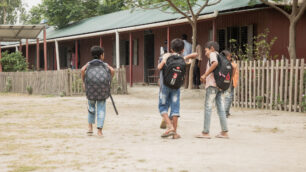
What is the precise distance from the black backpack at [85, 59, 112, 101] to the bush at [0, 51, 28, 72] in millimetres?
16632

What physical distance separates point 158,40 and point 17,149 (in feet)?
53.2

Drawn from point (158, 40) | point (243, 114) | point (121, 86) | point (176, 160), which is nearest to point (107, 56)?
point (158, 40)

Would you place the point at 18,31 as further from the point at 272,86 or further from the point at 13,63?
the point at 272,86

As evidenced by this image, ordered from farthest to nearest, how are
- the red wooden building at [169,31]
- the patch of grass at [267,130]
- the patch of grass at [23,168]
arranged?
the red wooden building at [169,31] → the patch of grass at [267,130] → the patch of grass at [23,168]

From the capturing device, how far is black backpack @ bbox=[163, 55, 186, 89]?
23.1ft

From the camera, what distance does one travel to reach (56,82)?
59.7 ft

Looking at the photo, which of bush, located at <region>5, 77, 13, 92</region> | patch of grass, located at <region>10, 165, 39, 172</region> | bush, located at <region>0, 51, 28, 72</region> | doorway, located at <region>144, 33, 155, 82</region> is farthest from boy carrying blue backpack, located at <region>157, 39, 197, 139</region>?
bush, located at <region>0, 51, 28, 72</region>

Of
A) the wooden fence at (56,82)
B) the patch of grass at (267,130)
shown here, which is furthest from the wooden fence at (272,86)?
the wooden fence at (56,82)

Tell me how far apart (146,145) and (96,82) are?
1.55m

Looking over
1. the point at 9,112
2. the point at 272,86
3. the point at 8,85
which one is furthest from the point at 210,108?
the point at 8,85

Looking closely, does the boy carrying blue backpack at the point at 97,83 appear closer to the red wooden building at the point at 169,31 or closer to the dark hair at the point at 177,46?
the dark hair at the point at 177,46

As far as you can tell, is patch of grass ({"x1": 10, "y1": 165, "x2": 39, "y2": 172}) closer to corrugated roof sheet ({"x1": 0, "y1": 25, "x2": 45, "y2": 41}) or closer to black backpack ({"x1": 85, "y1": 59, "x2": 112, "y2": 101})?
black backpack ({"x1": 85, "y1": 59, "x2": 112, "y2": 101})

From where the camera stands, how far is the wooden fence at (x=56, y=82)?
693 inches

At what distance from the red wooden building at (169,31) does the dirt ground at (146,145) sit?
6.14 m
